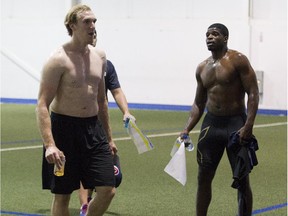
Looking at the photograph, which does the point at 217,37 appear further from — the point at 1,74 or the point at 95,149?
the point at 1,74

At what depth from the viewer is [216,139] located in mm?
7496

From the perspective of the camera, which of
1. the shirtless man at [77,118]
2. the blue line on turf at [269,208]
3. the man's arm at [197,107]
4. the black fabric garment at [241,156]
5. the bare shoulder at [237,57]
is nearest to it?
the shirtless man at [77,118]

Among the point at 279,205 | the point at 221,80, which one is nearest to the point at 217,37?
the point at 221,80

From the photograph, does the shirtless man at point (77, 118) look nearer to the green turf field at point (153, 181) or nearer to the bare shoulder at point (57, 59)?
the bare shoulder at point (57, 59)


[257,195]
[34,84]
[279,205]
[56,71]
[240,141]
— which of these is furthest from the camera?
[34,84]

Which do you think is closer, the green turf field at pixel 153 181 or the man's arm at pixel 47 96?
the man's arm at pixel 47 96

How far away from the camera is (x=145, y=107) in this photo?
22281mm

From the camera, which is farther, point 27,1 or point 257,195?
point 27,1

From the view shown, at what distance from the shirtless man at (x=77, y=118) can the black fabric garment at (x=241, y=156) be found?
1.31 meters

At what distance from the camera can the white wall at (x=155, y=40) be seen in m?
20.2

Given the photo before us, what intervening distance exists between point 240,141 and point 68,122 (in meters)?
1.72

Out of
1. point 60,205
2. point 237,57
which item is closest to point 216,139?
point 237,57

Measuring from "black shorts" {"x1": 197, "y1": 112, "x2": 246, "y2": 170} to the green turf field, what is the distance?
1.40m

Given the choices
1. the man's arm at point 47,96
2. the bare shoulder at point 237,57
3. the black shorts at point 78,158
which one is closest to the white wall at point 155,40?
the bare shoulder at point 237,57
